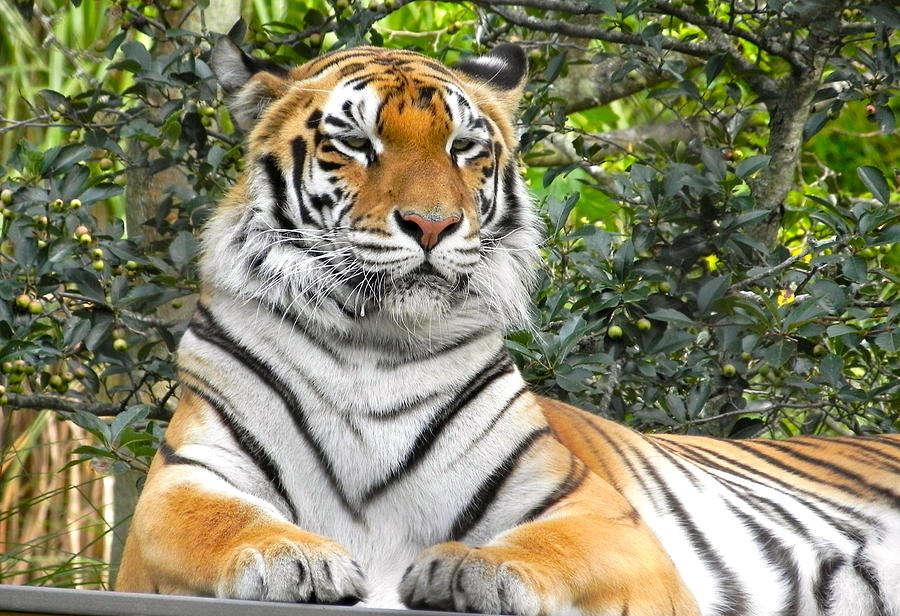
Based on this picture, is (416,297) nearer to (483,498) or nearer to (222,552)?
(483,498)

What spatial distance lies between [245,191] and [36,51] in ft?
20.4

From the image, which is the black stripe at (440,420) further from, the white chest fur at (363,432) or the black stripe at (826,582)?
the black stripe at (826,582)

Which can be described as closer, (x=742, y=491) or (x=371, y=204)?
(x=371, y=204)

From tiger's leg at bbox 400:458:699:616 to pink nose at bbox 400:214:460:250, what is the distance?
622mm

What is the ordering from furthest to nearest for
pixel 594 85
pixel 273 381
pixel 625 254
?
pixel 594 85
pixel 625 254
pixel 273 381

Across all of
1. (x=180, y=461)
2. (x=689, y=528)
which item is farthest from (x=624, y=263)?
(x=180, y=461)

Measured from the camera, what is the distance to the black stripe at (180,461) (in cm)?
231

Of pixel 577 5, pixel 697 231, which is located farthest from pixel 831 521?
pixel 577 5

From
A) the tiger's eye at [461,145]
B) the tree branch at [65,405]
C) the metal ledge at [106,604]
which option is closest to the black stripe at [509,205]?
the tiger's eye at [461,145]

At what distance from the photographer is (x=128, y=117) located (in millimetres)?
4109

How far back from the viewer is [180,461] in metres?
2.35

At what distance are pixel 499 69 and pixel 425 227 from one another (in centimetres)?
90

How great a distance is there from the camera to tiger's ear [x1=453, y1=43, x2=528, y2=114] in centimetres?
301

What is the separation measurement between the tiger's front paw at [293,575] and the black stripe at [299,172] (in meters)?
0.85
